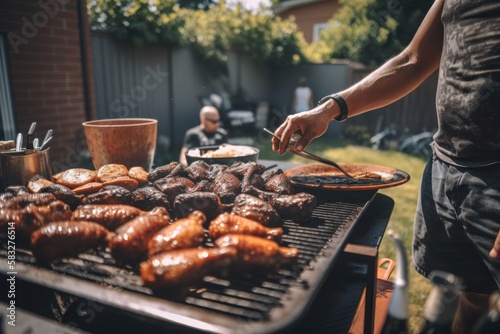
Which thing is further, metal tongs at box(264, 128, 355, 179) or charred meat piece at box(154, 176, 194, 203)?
metal tongs at box(264, 128, 355, 179)

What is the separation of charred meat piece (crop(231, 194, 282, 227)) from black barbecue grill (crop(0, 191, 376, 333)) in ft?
0.45

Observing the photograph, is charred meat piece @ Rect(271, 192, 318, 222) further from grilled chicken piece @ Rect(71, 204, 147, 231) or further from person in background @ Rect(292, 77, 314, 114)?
person in background @ Rect(292, 77, 314, 114)

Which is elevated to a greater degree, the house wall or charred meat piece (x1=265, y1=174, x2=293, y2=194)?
the house wall

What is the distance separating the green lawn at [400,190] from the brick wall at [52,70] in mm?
4587

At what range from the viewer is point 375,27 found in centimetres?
1352

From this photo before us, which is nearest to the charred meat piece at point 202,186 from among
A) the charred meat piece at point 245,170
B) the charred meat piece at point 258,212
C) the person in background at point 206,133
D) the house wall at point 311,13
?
the charred meat piece at point 245,170

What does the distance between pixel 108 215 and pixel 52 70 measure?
402 centimetres

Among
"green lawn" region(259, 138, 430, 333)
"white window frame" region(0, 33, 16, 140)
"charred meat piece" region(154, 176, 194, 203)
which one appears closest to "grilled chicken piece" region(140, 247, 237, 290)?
"charred meat piece" region(154, 176, 194, 203)

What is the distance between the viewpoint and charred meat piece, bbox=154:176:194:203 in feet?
6.15

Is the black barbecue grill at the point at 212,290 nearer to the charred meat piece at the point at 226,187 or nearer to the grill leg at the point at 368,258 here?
the grill leg at the point at 368,258

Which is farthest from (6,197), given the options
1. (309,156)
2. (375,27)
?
(375,27)

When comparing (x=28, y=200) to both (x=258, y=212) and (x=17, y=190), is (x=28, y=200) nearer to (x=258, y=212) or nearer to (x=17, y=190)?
(x=17, y=190)

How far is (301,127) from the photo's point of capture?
2.26m

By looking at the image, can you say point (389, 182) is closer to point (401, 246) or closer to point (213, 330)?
point (401, 246)
